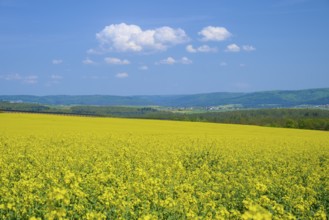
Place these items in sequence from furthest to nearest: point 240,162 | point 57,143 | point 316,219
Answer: point 57,143 < point 240,162 < point 316,219

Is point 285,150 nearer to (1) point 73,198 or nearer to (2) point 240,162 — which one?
(2) point 240,162

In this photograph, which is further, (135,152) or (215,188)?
(135,152)

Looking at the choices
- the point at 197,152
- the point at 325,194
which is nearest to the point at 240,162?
the point at 197,152

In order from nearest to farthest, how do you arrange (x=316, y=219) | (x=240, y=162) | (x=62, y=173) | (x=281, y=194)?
(x=316, y=219)
(x=281, y=194)
(x=62, y=173)
(x=240, y=162)

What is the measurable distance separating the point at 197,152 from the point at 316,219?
12.3m

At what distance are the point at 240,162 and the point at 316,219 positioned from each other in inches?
366

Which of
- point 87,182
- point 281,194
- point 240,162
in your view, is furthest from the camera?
point 240,162

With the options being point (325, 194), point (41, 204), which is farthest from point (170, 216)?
point (325, 194)

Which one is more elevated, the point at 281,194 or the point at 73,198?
the point at 73,198

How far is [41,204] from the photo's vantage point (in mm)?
7141

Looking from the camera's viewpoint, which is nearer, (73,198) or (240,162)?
(73,198)

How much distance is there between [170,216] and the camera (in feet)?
22.5

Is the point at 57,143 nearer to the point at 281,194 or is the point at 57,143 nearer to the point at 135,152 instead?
the point at 135,152

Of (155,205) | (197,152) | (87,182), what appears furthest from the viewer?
(197,152)
